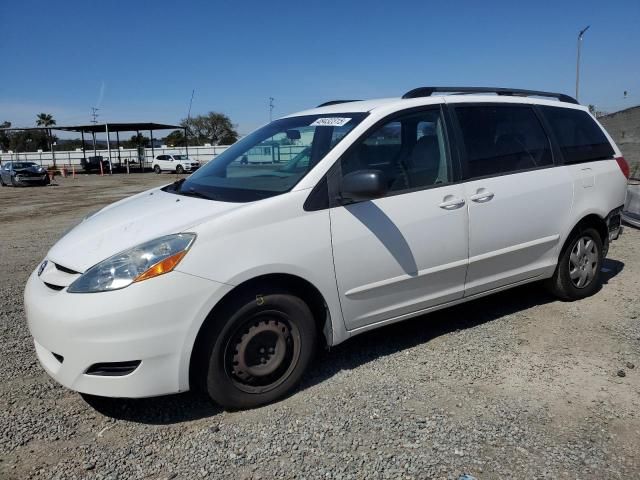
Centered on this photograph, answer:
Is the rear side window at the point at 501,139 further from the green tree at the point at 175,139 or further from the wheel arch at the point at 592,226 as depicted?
the green tree at the point at 175,139

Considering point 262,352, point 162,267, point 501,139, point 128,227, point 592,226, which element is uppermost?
point 501,139

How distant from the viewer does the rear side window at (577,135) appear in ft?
14.9

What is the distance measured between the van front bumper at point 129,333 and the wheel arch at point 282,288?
Result: 7 cm

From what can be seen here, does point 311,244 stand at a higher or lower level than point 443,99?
lower

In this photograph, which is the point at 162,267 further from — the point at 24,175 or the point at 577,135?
the point at 24,175

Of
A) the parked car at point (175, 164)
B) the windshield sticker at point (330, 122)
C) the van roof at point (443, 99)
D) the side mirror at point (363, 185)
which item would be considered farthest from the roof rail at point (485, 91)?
the parked car at point (175, 164)

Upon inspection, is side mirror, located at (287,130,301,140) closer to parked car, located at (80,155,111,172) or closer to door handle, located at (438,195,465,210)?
door handle, located at (438,195,465,210)

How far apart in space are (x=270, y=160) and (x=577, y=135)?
2.81 m

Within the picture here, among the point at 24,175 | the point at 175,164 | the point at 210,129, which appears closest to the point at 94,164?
the point at 175,164

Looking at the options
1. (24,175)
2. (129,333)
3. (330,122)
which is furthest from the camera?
(24,175)

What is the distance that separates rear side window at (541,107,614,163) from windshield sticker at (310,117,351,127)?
6.59ft

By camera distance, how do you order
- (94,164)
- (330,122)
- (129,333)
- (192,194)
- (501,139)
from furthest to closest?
(94,164) → (501,139) → (330,122) → (192,194) → (129,333)

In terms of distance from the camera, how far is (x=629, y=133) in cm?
1329

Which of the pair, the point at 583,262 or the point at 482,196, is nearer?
the point at 482,196
